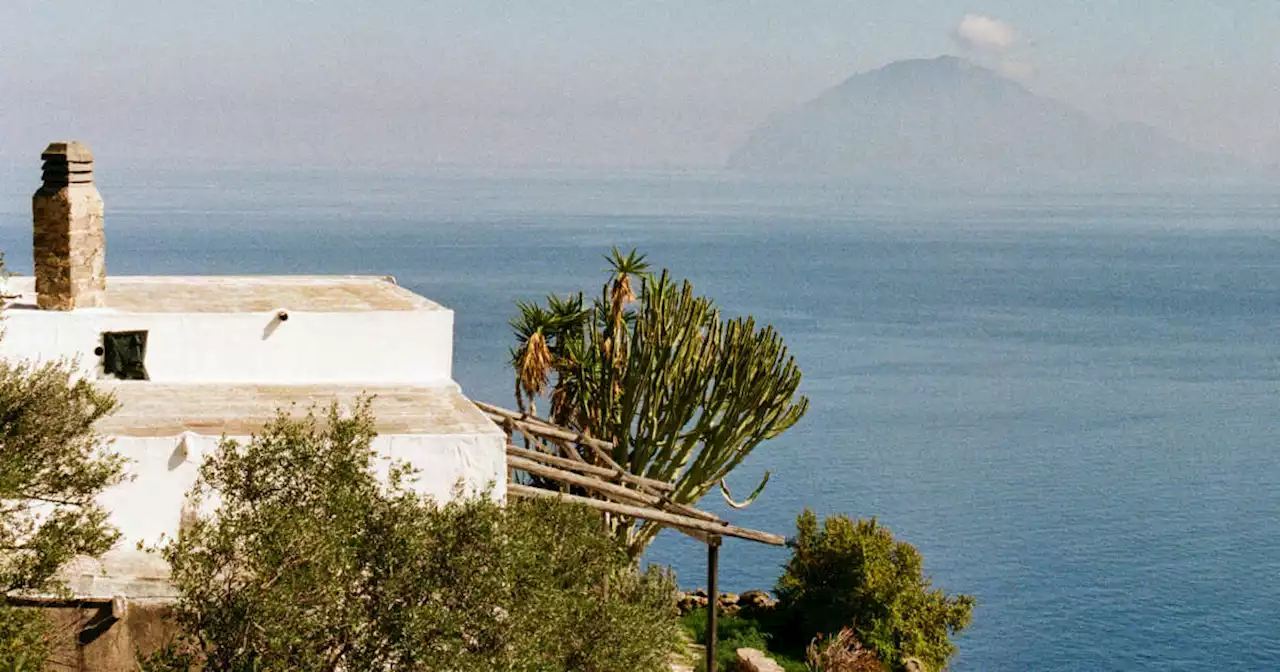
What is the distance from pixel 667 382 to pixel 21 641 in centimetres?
1722

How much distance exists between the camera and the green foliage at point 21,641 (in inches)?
434

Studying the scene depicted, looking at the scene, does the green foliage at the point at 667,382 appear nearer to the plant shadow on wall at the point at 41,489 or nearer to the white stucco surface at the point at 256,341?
the white stucco surface at the point at 256,341

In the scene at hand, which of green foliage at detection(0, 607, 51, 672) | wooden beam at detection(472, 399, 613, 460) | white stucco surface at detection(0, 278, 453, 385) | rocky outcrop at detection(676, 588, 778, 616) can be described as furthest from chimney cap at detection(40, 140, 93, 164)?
rocky outcrop at detection(676, 588, 778, 616)

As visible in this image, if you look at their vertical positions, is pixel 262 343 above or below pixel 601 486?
above

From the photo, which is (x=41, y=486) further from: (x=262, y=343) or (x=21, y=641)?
(x=262, y=343)

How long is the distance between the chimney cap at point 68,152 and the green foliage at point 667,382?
9.75m

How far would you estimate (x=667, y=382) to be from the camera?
27.7 metres

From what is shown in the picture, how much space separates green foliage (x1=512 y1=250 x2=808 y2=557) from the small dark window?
30.1ft

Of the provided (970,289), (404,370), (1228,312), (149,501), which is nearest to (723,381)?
(404,370)

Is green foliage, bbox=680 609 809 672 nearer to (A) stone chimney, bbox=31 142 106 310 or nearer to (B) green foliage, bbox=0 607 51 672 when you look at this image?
(A) stone chimney, bbox=31 142 106 310

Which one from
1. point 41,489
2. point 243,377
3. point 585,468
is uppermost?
point 243,377

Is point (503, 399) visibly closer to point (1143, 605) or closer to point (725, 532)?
point (1143, 605)

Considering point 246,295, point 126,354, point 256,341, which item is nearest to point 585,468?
point 246,295

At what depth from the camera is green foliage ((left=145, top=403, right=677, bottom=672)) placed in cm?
1068
